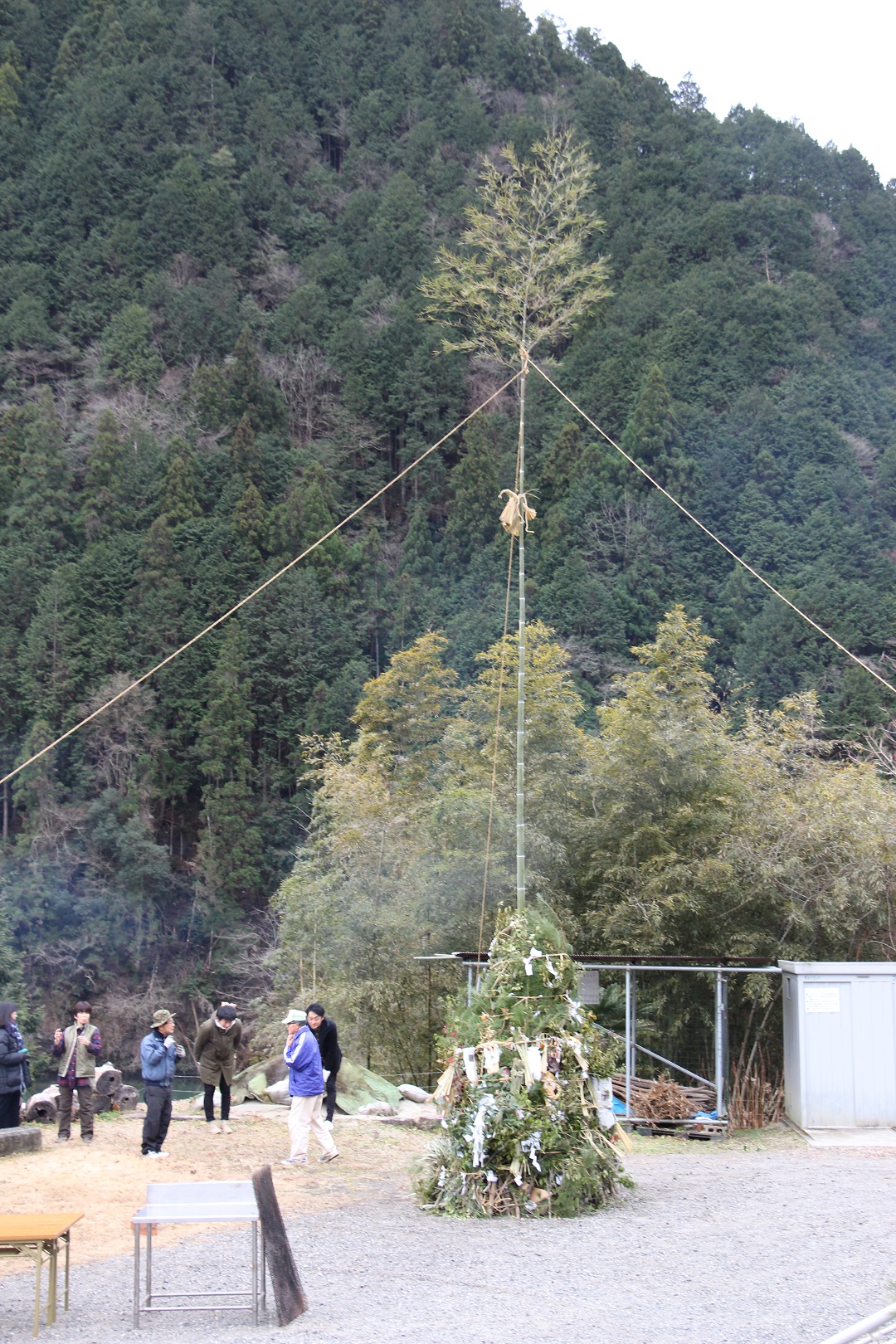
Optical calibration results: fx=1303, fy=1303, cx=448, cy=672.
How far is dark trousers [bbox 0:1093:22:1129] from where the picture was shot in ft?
33.1

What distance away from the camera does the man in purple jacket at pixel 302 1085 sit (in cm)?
965

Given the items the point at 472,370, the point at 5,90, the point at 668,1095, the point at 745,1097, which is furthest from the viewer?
the point at 5,90

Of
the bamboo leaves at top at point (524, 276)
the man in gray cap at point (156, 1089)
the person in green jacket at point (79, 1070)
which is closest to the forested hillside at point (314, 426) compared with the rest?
the bamboo leaves at top at point (524, 276)

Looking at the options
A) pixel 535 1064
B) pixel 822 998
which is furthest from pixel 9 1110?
pixel 822 998

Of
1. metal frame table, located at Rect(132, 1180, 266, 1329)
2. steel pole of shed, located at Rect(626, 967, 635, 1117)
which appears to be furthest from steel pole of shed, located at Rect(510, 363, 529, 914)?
steel pole of shed, located at Rect(626, 967, 635, 1117)

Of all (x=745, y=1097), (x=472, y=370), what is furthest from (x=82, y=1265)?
(x=472, y=370)

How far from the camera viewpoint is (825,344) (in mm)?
64000

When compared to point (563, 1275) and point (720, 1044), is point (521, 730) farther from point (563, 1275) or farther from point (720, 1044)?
point (720, 1044)

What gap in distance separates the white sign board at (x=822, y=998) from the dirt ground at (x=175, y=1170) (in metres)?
3.81

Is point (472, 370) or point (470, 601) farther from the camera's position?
point (472, 370)

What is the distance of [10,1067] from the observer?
32.1 ft

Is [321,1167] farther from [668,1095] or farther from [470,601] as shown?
[470,601]

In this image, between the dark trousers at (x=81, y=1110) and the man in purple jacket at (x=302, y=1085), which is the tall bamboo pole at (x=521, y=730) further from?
the dark trousers at (x=81, y=1110)

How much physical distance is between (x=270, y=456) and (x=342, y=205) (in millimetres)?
30042
